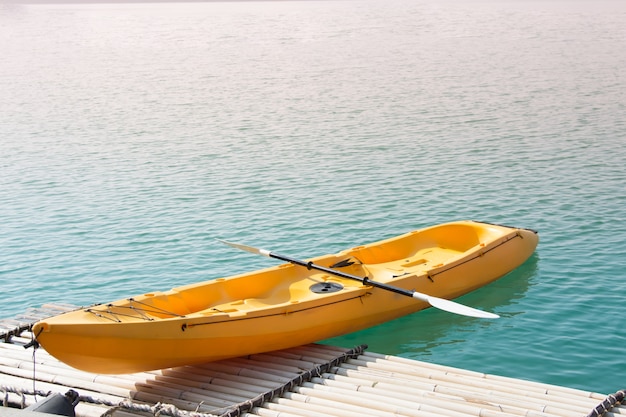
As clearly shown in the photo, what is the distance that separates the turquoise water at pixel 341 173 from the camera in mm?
12742

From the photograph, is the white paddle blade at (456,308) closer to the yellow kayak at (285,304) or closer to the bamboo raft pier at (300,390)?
the yellow kayak at (285,304)

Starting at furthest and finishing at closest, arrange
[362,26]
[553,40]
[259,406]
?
1. [362,26]
2. [553,40]
3. [259,406]

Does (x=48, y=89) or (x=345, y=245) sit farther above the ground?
(x=48, y=89)

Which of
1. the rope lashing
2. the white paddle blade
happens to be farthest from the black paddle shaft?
the rope lashing

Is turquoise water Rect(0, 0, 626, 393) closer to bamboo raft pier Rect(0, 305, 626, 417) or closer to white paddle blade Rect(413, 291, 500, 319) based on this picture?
white paddle blade Rect(413, 291, 500, 319)

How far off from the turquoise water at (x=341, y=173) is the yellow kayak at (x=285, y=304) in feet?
1.82

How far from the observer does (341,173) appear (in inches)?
794

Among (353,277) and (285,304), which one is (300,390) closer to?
(285,304)

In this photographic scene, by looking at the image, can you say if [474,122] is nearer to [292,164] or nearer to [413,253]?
[292,164]

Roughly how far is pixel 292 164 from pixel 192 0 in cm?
7947

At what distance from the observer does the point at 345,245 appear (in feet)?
50.3

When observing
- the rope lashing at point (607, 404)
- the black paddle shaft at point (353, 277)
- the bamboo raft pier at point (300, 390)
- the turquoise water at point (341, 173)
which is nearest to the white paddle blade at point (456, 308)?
the black paddle shaft at point (353, 277)

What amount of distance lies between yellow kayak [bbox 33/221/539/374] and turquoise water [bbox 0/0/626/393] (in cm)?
56

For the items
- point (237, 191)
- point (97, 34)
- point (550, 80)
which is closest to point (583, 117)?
point (550, 80)
